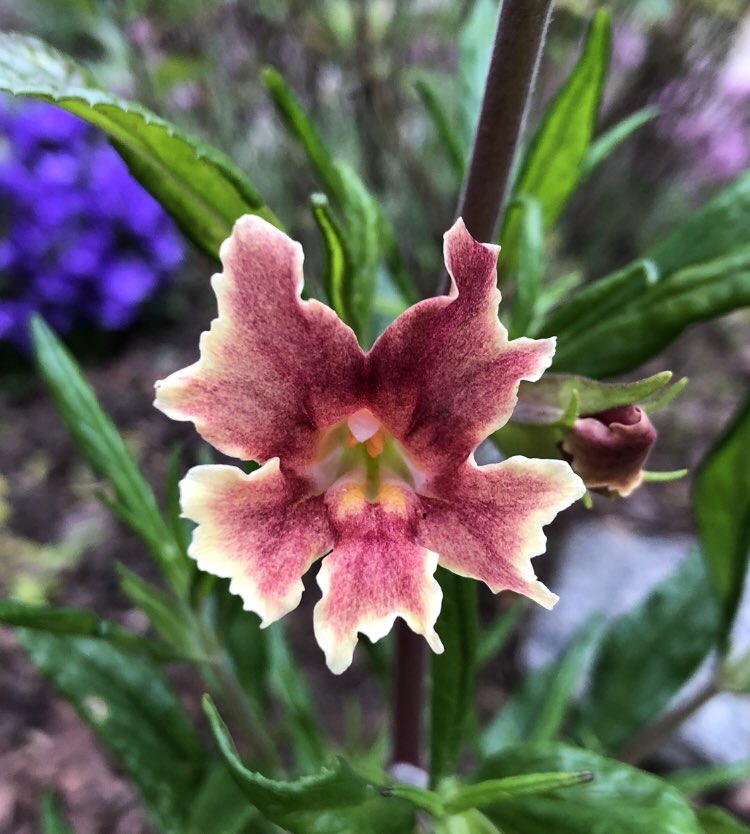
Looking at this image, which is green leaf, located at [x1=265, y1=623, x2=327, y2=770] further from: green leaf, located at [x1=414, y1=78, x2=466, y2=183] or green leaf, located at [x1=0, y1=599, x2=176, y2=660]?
green leaf, located at [x1=414, y1=78, x2=466, y2=183]

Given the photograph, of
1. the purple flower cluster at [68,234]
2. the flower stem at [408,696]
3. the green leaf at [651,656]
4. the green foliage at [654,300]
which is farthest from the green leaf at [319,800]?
the purple flower cluster at [68,234]

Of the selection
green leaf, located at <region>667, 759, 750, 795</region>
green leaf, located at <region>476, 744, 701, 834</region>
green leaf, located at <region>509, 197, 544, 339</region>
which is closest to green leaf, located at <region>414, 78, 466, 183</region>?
green leaf, located at <region>509, 197, 544, 339</region>

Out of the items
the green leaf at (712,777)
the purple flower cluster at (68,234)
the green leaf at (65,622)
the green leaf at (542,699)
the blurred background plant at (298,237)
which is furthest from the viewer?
the purple flower cluster at (68,234)

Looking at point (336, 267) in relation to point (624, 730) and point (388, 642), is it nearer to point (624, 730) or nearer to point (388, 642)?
point (388, 642)

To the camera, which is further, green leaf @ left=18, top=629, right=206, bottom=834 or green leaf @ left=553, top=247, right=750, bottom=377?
green leaf @ left=18, top=629, right=206, bottom=834

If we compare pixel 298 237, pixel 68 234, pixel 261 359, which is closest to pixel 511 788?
pixel 261 359

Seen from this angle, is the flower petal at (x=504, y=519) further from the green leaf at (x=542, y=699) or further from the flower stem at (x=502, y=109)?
the green leaf at (x=542, y=699)
